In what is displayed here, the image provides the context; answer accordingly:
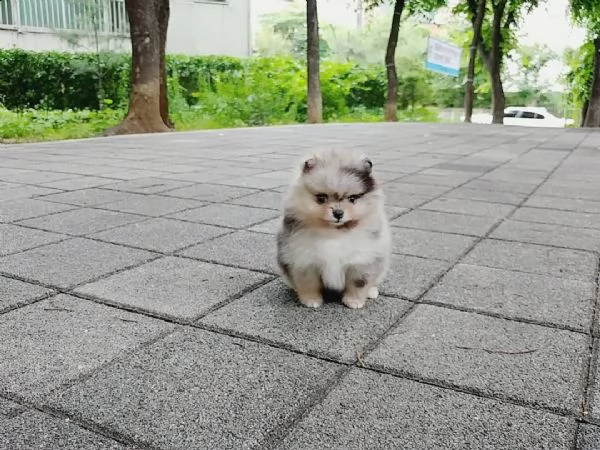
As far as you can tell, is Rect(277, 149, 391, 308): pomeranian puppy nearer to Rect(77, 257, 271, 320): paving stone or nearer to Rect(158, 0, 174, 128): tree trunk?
Rect(77, 257, 271, 320): paving stone

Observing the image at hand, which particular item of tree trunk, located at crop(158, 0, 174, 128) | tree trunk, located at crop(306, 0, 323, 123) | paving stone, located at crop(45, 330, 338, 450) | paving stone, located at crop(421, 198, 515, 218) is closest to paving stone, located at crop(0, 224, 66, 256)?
paving stone, located at crop(45, 330, 338, 450)

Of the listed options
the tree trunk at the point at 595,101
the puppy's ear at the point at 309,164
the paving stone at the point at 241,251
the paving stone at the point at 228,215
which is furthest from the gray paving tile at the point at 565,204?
the tree trunk at the point at 595,101

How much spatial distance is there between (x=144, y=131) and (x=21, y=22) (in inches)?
281

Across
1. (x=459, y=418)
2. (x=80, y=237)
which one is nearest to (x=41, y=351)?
(x=459, y=418)

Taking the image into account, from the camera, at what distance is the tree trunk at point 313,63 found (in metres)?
15.7

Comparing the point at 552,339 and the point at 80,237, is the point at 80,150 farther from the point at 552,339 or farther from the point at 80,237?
the point at 552,339

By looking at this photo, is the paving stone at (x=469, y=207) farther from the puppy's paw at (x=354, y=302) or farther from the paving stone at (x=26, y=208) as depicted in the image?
the paving stone at (x=26, y=208)

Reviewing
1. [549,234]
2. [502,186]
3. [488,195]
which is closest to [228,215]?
[549,234]

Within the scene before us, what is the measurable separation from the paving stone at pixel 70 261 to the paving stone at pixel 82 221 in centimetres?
31

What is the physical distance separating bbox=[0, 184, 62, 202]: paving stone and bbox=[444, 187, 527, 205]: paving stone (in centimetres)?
357

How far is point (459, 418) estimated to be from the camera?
1806mm

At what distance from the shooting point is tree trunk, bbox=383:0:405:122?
18062 mm

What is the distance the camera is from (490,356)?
2.24m

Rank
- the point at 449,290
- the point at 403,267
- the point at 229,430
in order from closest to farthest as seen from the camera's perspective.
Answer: the point at 229,430 < the point at 449,290 < the point at 403,267
